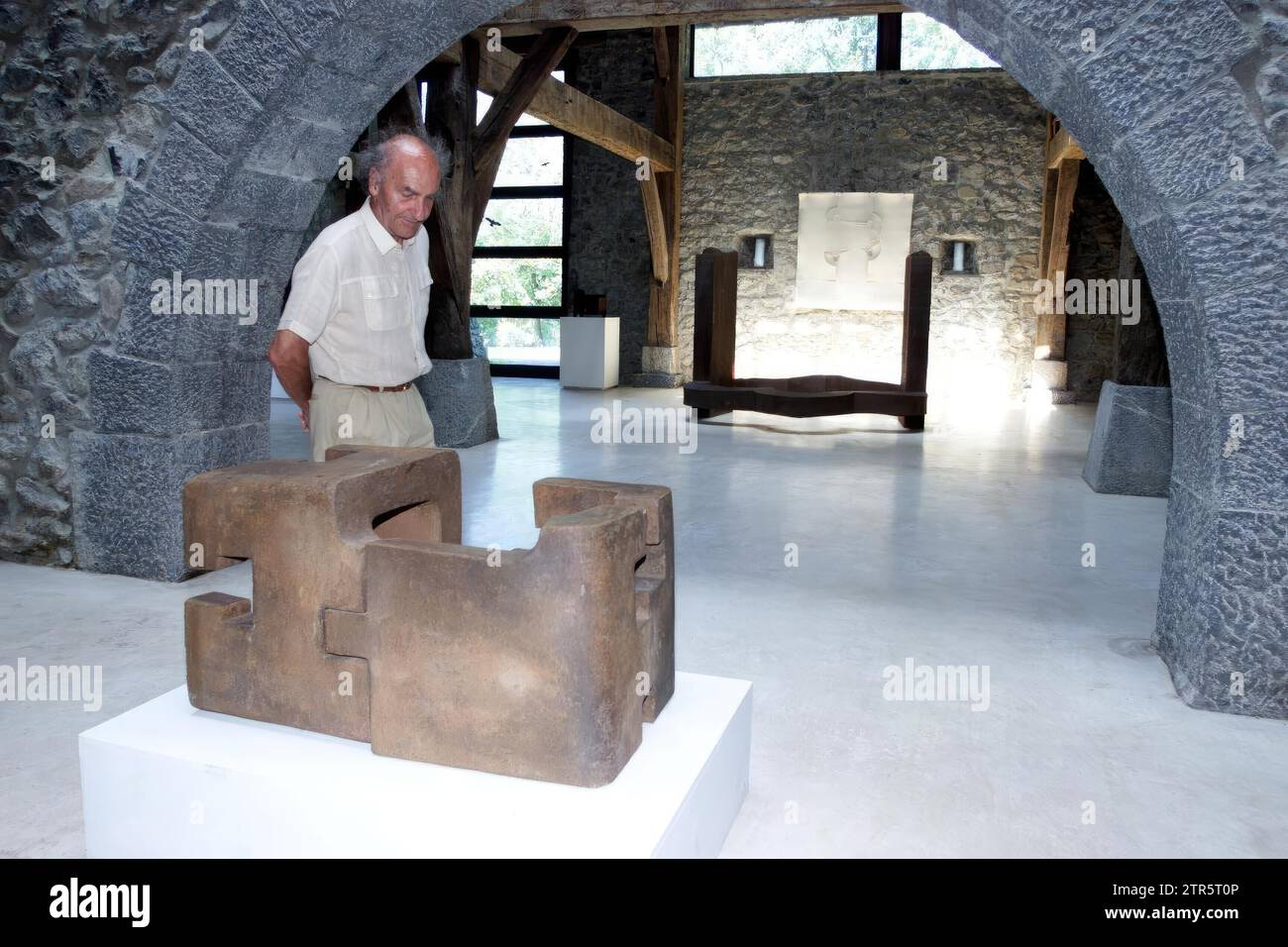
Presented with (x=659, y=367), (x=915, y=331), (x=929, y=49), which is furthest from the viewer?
(x=659, y=367)

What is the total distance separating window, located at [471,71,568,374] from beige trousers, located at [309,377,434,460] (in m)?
8.89

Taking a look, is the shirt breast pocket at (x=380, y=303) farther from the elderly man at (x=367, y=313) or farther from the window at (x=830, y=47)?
the window at (x=830, y=47)

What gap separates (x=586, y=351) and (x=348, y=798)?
882 centimetres

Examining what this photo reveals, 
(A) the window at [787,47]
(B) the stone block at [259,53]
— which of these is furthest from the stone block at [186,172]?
(A) the window at [787,47]

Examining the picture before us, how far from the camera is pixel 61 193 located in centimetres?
298

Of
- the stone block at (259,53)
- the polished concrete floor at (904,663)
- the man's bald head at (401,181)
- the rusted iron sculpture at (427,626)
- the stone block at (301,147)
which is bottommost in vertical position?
the polished concrete floor at (904,663)

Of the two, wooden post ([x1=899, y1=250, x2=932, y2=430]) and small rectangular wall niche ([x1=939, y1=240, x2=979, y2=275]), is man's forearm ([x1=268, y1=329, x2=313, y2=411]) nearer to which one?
wooden post ([x1=899, y1=250, x2=932, y2=430])

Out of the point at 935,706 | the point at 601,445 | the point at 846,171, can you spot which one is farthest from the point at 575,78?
the point at 935,706

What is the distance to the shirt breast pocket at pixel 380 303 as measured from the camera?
7.48 ft

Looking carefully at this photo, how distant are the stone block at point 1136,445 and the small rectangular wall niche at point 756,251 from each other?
5.76 meters

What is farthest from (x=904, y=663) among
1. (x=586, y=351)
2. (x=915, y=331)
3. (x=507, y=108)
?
(x=586, y=351)

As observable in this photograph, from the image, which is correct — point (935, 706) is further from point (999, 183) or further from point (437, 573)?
point (999, 183)

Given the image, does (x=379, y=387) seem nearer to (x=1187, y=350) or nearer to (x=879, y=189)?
(x=1187, y=350)

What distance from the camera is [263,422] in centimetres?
342
